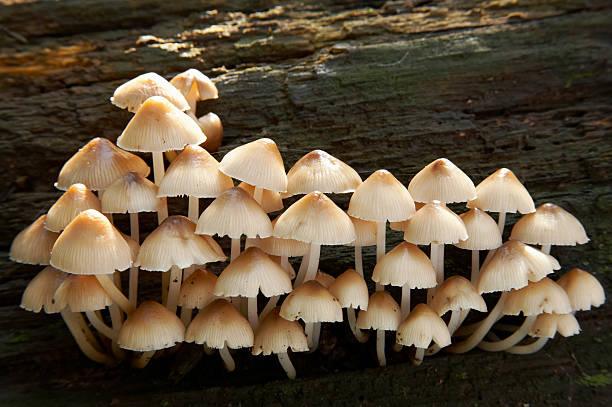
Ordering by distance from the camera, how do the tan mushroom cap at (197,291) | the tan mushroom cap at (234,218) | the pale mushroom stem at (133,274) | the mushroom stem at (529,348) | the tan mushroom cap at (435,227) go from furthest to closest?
the mushroom stem at (529,348)
the pale mushroom stem at (133,274)
the tan mushroom cap at (197,291)
the tan mushroom cap at (435,227)
the tan mushroom cap at (234,218)

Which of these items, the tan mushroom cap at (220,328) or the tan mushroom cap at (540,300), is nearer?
the tan mushroom cap at (220,328)

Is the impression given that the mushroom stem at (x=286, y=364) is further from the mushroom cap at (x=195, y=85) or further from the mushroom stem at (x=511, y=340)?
the mushroom cap at (x=195, y=85)

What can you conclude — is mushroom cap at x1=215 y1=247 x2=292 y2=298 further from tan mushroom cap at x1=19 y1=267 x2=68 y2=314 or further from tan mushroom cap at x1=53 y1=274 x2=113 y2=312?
tan mushroom cap at x1=19 y1=267 x2=68 y2=314

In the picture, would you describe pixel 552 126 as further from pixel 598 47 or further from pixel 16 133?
pixel 16 133

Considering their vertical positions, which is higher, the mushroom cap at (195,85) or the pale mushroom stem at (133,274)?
the mushroom cap at (195,85)

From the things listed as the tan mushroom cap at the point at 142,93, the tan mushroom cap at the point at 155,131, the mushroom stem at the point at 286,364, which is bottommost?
the mushroom stem at the point at 286,364

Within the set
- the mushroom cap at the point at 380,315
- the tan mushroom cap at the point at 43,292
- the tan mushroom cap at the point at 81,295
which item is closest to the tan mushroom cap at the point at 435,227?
the mushroom cap at the point at 380,315

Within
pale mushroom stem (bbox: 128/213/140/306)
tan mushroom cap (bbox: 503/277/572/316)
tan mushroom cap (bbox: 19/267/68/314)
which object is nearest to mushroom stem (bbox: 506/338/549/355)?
tan mushroom cap (bbox: 503/277/572/316)
